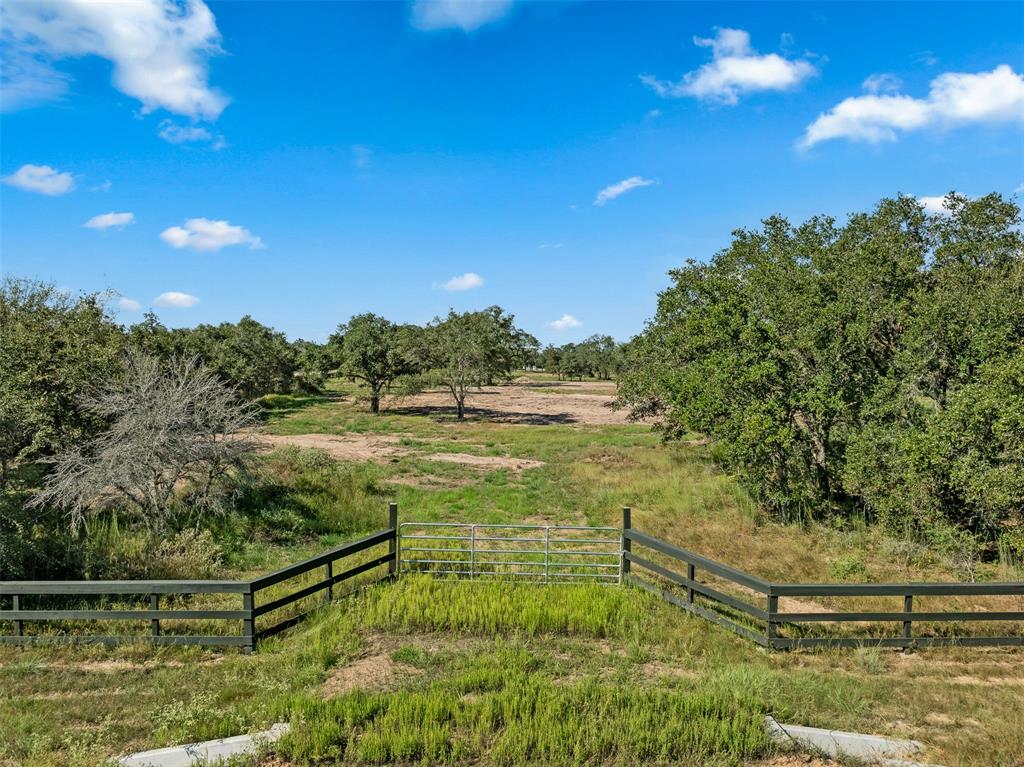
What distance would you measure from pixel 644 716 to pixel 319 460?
730 inches

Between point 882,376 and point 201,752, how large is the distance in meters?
18.8

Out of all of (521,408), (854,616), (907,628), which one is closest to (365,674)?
(854,616)

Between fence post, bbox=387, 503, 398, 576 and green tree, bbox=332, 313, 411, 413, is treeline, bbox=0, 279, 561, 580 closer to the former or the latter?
fence post, bbox=387, 503, 398, 576

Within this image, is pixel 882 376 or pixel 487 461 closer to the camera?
pixel 882 376

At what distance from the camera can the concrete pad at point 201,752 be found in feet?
18.8

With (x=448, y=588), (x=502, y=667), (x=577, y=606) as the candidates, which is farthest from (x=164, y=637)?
(x=577, y=606)

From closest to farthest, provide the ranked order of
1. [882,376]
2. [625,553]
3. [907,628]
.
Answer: [907,628]
[625,553]
[882,376]

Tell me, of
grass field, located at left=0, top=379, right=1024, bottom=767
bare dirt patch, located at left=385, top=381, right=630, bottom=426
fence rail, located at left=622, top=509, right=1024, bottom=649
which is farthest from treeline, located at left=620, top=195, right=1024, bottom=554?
bare dirt patch, located at left=385, top=381, right=630, bottom=426

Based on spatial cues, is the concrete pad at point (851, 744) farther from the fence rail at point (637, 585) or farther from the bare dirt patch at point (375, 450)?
the bare dirt patch at point (375, 450)

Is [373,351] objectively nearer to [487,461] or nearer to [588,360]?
[487,461]

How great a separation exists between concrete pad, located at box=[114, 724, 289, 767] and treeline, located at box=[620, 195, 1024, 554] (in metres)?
14.6

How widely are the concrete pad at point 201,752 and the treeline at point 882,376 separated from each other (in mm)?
14622

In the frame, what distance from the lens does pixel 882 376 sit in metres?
17.4

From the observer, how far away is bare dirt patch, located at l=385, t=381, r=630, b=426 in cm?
5141
